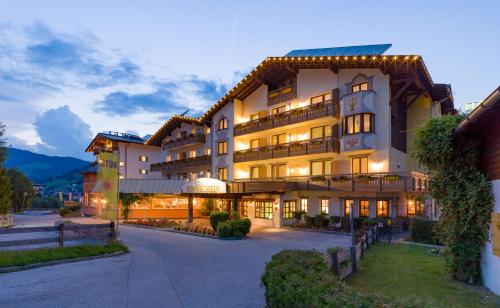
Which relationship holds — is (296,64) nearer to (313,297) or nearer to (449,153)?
(449,153)

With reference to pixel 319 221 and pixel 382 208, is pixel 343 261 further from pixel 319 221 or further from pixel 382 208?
pixel 382 208

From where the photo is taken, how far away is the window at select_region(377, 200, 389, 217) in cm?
2750

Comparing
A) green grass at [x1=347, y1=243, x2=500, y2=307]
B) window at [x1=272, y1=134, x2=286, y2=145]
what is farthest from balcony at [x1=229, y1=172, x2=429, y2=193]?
green grass at [x1=347, y1=243, x2=500, y2=307]

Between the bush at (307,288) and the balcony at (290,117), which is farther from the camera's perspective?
the balcony at (290,117)

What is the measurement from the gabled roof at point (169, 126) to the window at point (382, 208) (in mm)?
24756

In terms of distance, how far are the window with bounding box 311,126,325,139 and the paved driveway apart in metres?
17.3

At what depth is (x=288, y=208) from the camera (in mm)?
32031

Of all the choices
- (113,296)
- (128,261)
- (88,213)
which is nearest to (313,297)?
(113,296)

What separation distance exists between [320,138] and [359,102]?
184 inches

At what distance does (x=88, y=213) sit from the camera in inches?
1811

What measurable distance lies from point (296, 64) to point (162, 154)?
28110 mm

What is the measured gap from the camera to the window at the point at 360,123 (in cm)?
2831

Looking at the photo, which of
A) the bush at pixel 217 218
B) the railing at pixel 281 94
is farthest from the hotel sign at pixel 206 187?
the railing at pixel 281 94

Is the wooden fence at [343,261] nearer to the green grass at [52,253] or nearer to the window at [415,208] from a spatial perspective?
the green grass at [52,253]
